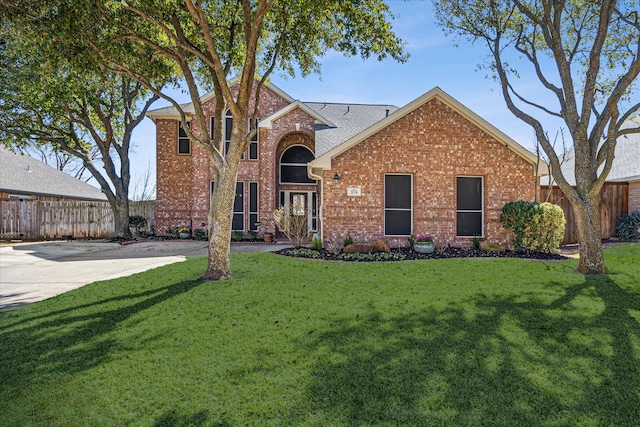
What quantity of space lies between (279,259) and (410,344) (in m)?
5.94

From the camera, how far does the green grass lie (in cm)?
308

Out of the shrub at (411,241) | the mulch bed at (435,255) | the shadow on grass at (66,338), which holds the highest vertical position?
the shrub at (411,241)

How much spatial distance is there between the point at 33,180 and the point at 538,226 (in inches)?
1068

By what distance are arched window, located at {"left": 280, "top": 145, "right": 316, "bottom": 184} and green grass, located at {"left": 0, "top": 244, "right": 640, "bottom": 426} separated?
12.6m

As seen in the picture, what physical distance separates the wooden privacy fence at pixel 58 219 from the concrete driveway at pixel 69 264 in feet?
11.5

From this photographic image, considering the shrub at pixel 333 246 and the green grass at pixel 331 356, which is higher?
the shrub at pixel 333 246

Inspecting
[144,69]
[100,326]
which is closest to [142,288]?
[100,326]

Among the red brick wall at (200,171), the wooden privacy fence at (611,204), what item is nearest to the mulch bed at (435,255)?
the wooden privacy fence at (611,204)

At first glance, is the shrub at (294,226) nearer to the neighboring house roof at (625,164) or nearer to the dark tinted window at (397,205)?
the dark tinted window at (397,205)

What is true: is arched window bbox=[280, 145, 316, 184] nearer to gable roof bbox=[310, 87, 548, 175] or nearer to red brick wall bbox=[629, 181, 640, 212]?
gable roof bbox=[310, 87, 548, 175]

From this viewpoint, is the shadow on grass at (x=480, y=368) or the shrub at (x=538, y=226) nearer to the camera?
the shadow on grass at (x=480, y=368)

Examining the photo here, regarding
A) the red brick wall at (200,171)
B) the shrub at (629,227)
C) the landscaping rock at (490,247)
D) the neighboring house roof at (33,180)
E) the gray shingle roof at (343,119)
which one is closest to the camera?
the landscaping rock at (490,247)

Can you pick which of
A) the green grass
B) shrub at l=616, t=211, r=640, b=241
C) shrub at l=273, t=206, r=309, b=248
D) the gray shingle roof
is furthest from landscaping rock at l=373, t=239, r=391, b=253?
shrub at l=616, t=211, r=640, b=241

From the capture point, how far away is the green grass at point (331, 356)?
121 inches
